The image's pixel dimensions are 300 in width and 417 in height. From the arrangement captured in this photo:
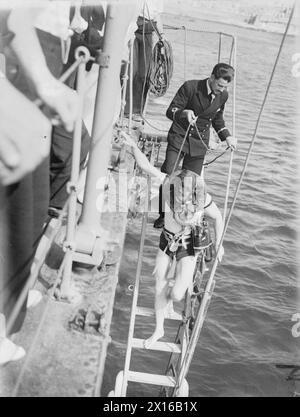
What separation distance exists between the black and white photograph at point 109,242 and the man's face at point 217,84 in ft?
0.06

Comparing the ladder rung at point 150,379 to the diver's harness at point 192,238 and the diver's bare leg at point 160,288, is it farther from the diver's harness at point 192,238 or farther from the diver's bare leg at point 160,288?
the diver's harness at point 192,238

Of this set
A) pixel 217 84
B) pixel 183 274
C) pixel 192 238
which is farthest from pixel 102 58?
pixel 217 84

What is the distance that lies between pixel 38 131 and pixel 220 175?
9.56m

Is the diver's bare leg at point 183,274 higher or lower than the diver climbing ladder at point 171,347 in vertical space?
higher

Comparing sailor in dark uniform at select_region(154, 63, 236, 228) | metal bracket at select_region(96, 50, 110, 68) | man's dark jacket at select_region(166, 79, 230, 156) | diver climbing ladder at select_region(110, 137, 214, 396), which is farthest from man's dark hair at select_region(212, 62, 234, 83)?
metal bracket at select_region(96, 50, 110, 68)

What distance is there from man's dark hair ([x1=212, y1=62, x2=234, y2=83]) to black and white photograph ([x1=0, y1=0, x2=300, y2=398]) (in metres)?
0.02

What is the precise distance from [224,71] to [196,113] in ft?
2.32

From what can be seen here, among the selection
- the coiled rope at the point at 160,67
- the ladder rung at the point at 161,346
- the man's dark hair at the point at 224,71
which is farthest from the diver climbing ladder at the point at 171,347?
the coiled rope at the point at 160,67

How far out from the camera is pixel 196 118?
4742 mm

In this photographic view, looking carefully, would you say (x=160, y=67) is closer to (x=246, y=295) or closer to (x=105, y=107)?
(x=246, y=295)

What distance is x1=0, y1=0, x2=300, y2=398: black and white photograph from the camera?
2191 millimetres

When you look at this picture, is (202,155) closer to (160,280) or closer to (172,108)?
(172,108)

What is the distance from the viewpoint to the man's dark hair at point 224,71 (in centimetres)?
424
